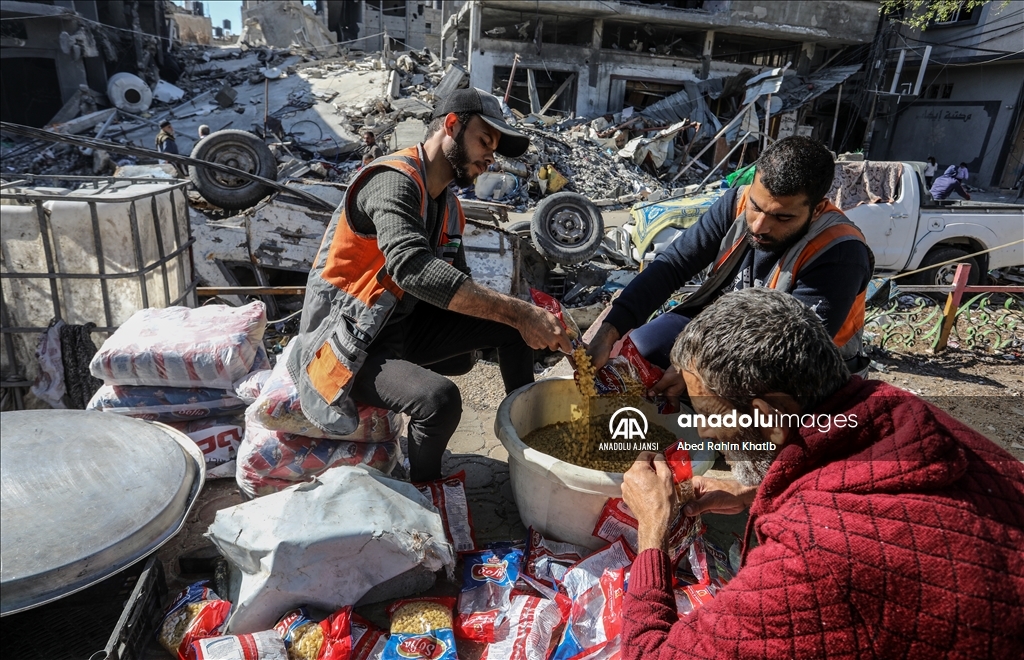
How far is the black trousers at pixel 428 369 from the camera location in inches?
83.9

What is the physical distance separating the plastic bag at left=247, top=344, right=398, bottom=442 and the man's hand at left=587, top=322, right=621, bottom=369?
0.89 metres

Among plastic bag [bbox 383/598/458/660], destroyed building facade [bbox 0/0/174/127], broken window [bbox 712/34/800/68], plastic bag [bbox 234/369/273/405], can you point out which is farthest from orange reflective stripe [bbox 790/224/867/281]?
broken window [bbox 712/34/800/68]

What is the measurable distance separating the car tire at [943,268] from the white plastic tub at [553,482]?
6.11 meters

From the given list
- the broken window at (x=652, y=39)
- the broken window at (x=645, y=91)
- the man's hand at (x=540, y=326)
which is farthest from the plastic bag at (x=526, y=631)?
the broken window at (x=652, y=39)

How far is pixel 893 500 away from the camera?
3.46 feet

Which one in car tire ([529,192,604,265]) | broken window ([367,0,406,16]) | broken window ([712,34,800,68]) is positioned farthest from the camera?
broken window ([367,0,406,16])

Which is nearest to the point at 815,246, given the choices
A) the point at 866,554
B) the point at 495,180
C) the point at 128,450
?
the point at 866,554

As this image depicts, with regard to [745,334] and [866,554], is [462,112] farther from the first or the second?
[866,554]

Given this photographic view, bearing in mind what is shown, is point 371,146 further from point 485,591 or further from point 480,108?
point 485,591

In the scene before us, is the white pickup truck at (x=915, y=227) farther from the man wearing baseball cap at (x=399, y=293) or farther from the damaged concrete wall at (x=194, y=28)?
the damaged concrete wall at (x=194, y=28)

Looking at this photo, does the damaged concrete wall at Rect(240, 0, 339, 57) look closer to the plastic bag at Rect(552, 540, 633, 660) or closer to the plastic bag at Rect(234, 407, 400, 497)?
the plastic bag at Rect(234, 407, 400, 497)

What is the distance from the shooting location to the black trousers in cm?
213

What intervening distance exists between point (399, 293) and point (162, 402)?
4.54ft

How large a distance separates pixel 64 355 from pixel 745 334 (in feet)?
10.7
